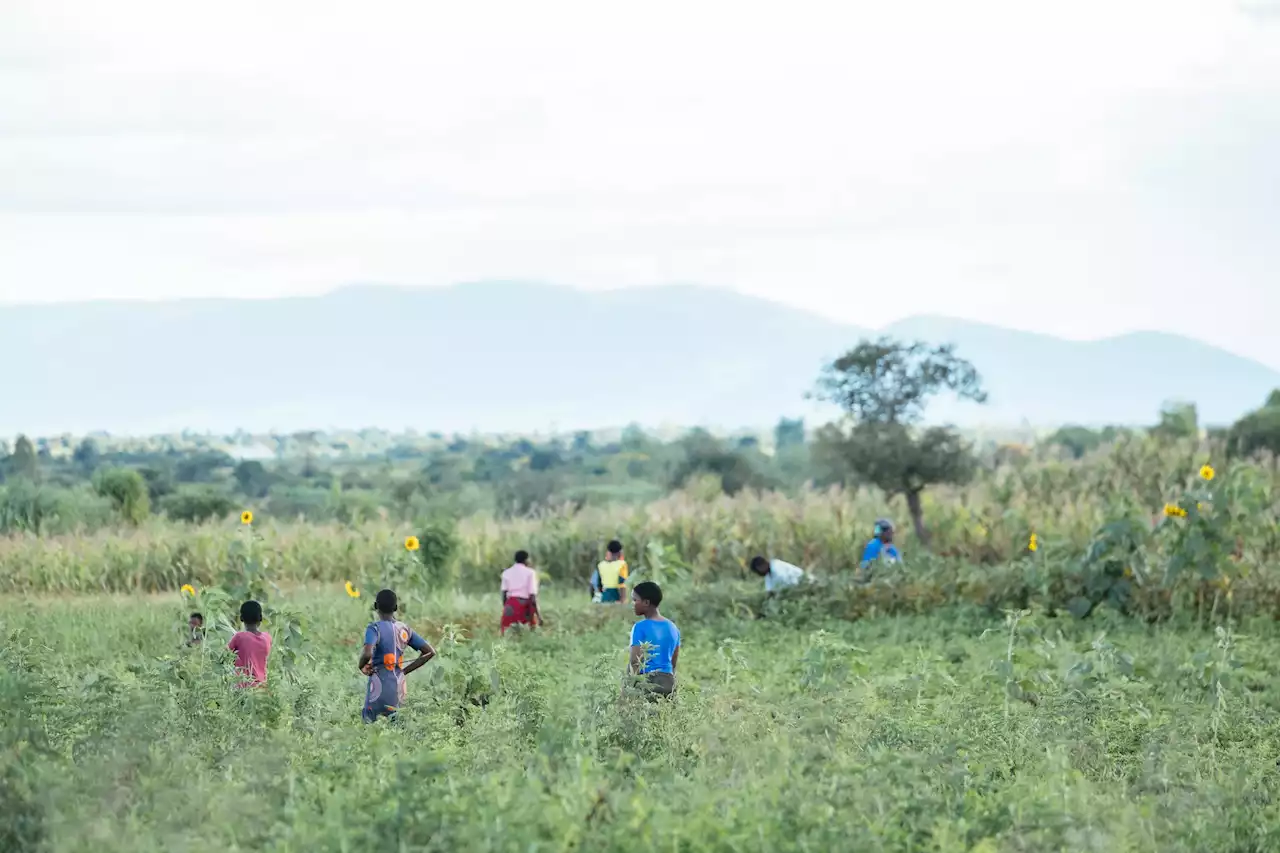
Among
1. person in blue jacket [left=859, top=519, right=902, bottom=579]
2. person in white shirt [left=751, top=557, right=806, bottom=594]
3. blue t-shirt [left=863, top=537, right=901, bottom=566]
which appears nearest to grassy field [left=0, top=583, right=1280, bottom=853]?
person in white shirt [left=751, top=557, right=806, bottom=594]

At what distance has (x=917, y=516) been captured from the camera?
21.6 m

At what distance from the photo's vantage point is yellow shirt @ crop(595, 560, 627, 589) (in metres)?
17.3

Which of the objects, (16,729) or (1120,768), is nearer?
(16,729)

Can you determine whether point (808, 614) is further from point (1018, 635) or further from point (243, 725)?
point (243, 725)

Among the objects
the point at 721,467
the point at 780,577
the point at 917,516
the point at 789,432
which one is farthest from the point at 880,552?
the point at 789,432


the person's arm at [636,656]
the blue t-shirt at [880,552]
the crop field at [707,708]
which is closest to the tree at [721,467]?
the crop field at [707,708]

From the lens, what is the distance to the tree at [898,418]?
2136 cm

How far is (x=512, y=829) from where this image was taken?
5.45 m

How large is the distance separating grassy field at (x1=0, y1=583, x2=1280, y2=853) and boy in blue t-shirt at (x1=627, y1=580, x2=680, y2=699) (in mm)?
366

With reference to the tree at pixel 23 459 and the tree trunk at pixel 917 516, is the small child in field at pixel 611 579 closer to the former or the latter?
the tree trunk at pixel 917 516

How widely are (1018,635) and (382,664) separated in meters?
7.05

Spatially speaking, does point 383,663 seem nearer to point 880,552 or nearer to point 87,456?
point 880,552

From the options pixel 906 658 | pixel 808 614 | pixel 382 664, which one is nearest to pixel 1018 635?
pixel 906 658

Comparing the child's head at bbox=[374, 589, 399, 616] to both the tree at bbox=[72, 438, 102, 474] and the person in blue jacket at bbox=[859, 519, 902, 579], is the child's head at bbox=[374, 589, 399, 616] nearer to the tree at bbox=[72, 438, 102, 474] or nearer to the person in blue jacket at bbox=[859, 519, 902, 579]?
the person in blue jacket at bbox=[859, 519, 902, 579]
